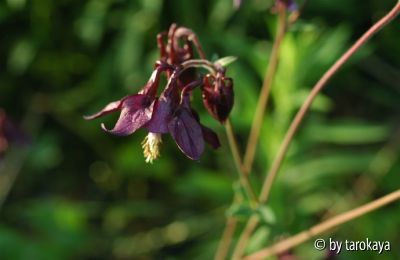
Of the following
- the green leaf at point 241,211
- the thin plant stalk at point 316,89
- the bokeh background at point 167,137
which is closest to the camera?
the thin plant stalk at point 316,89

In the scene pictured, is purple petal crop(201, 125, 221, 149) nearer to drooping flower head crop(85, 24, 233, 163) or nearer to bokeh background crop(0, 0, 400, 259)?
drooping flower head crop(85, 24, 233, 163)

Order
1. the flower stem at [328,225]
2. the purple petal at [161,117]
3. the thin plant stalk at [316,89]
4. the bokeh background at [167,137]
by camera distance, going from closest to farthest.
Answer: the purple petal at [161,117] → the thin plant stalk at [316,89] → the flower stem at [328,225] → the bokeh background at [167,137]

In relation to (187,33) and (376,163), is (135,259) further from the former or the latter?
(187,33)

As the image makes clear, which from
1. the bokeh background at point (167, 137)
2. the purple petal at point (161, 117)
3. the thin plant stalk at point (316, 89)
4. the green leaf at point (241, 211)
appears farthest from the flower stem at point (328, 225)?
the bokeh background at point (167, 137)

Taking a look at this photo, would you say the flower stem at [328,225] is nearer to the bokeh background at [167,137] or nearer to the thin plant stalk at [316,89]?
the thin plant stalk at [316,89]

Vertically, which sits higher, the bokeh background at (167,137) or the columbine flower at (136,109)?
the bokeh background at (167,137)

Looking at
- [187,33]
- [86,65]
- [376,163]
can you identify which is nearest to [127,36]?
[86,65]

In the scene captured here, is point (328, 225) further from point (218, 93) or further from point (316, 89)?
point (218, 93)
